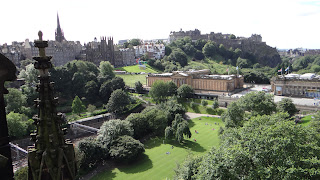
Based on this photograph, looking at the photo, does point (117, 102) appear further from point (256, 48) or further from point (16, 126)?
point (256, 48)

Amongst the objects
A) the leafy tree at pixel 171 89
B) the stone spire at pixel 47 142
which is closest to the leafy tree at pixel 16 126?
the leafy tree at pixel 171 89

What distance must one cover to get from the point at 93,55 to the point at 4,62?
101 metres

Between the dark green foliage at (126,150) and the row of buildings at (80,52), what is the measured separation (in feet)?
200

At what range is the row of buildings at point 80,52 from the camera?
8816cm

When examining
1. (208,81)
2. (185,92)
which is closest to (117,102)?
(185,92)

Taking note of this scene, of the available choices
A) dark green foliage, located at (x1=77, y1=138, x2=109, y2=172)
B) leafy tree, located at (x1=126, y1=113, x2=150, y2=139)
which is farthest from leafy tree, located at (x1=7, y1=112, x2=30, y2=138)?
leafy tree, located at (x1=126, y1=113, x2=150, y2=139)

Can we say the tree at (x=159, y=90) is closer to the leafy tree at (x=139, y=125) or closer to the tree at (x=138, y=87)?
the tree at (x=138, y=87)

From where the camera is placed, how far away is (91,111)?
5153 cm

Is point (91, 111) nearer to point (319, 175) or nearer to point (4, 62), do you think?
point (319, 175)

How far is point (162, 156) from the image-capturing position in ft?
115

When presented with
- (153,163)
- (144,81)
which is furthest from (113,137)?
(144,81)

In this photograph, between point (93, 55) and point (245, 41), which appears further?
point (245, 41)

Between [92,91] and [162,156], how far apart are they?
3207 cm

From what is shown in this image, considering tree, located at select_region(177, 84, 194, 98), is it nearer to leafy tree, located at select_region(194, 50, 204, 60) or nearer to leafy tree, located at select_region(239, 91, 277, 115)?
leafy tree, located at select_region(239, 91, 277, 115)
